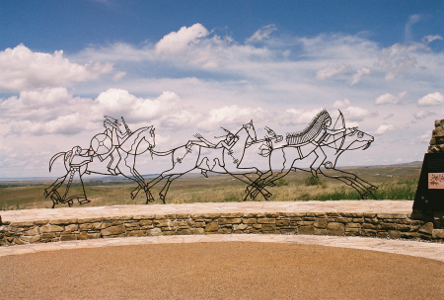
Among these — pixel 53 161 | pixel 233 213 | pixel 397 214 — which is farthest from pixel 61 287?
pixel 53 161

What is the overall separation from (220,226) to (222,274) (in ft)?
11.4

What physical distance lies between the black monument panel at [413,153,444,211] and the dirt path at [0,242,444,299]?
1.98 meters

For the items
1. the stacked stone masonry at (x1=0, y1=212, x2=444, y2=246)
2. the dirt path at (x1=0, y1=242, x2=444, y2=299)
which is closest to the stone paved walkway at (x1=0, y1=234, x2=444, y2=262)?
the stacked stone masonry at (x1=0, y1=212, x2=444, y2=246)

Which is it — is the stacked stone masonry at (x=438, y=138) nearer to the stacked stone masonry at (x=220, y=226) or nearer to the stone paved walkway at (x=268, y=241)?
the stacked stone masonry at (x=220, y=226)

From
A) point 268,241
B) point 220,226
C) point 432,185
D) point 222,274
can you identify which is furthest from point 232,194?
point 222,274

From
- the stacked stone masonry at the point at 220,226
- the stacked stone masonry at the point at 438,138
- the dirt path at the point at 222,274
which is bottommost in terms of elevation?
the dirt path at the point at 222,274

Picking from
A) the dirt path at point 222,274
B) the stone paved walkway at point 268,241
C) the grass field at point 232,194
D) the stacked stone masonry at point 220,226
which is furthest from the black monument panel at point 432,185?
the grass field at point 232,194

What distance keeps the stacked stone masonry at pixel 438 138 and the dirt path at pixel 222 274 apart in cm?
280

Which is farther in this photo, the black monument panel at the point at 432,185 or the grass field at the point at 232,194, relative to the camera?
the grass field at the point at 232,194

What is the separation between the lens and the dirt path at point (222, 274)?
530cm

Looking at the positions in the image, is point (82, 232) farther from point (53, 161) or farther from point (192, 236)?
point (53, 161)

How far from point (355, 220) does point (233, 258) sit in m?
3.38

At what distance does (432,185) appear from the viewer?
8.38m

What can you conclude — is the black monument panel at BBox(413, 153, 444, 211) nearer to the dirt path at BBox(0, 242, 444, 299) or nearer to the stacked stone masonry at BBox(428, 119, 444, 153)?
the stacked stone masonry at BBox(428, 119, 444, 153)
